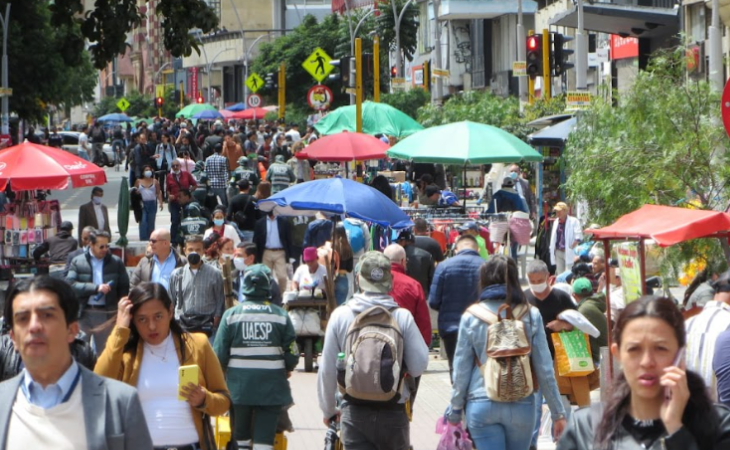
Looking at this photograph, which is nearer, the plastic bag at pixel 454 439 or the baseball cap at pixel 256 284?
the plastic bag at pixel 454 439

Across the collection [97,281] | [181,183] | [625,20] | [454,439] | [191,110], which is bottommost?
[454,439]

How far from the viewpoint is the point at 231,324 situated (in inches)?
329

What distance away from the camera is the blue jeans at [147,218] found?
83.1 feet

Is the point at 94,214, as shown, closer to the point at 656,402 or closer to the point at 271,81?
the point at 656,402

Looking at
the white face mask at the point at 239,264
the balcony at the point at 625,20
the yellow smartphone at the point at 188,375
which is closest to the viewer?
the yellow smartphone at the point at 188,375

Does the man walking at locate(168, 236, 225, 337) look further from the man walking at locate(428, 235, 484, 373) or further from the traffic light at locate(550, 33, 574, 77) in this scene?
the traffic light at locate(550, 33, 574, 77)

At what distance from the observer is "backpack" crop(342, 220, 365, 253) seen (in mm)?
16781

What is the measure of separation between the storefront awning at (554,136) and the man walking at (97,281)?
35.2 ft

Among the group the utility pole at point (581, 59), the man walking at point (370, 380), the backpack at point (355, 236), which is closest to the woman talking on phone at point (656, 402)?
the man walking at point (370, 380)

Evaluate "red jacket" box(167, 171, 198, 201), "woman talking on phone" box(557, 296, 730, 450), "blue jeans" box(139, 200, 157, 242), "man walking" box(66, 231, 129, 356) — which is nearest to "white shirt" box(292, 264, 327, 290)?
→ "man walking" box(66, 231, 129, 356)

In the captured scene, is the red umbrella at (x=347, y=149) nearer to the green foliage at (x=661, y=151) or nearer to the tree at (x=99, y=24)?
the tree at (x=99, y=24)

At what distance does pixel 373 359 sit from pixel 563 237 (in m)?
11.7

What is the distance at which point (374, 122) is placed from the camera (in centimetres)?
2797

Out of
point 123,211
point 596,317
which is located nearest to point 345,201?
point 596,317
